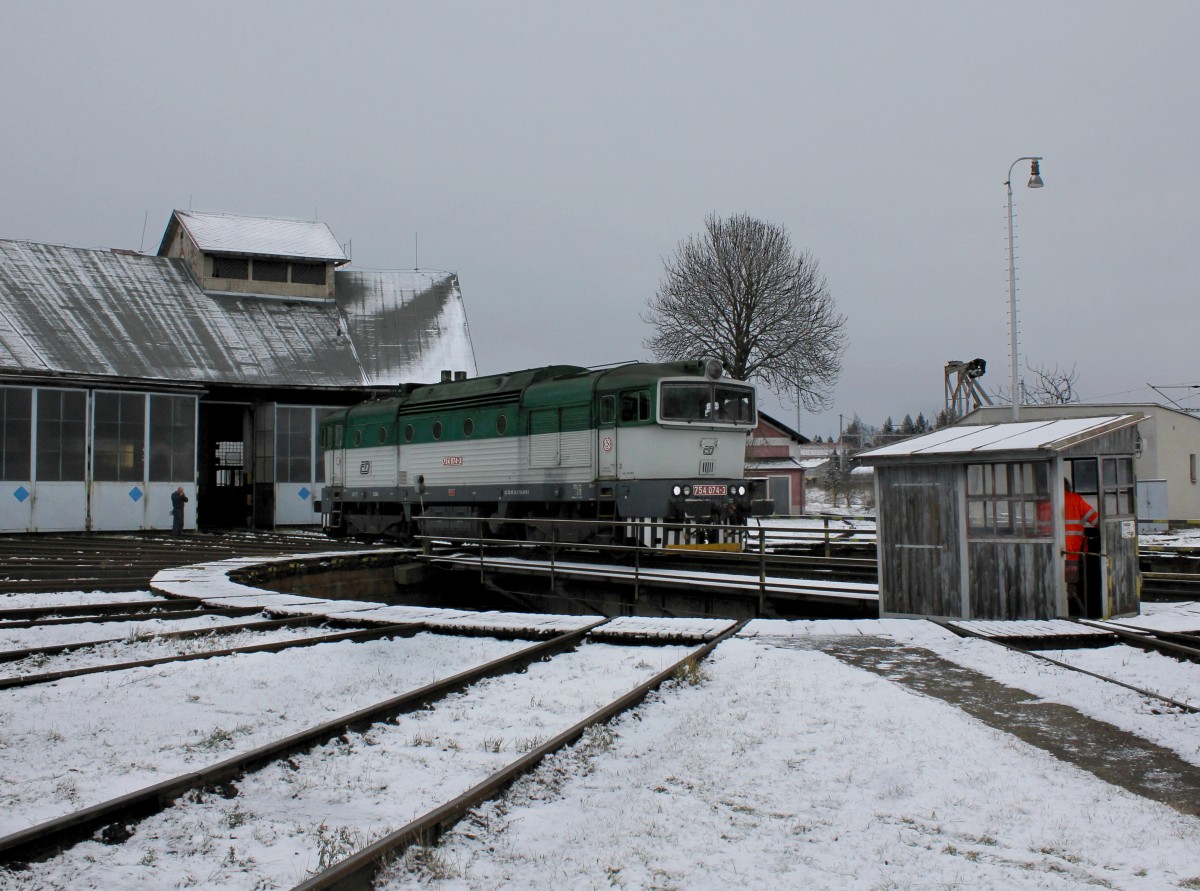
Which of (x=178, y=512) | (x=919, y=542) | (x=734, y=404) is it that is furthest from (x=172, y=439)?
(x=919, y=542)

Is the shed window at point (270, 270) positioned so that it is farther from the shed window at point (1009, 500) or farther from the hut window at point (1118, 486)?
the hut window at point (1118, 486)

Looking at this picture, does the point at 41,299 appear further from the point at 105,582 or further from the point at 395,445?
the point at 105,582

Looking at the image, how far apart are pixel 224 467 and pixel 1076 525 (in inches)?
1218

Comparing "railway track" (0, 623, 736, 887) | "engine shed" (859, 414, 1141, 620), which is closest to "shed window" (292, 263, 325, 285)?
"engine shed" (859, 414, 1141, 620)

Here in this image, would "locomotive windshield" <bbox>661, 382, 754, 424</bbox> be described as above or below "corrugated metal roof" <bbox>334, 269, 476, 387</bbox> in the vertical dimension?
below

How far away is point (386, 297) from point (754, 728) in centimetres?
3169

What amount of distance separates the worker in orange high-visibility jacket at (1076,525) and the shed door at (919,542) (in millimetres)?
1213

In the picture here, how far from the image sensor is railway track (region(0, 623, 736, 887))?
4.20 m

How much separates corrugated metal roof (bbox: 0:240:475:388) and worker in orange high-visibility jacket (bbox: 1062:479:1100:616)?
76.5 feet

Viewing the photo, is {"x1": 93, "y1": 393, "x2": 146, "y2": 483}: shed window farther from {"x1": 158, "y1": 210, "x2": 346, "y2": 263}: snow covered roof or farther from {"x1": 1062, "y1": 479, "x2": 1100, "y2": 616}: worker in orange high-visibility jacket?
{"x1": 1062, "y1": 479, "x2": 1100, "y2": 616}: worker in orange high-visibility jacket

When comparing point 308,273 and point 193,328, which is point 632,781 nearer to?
point 193,328

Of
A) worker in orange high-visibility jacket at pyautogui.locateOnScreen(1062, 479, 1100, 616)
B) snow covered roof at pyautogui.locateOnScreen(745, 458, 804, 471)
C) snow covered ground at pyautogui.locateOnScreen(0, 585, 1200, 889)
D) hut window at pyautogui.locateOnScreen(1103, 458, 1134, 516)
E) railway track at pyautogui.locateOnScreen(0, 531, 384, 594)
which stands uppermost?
snow covered roof at pyautogui.locateOnScreen(745, 458, 804, 471)

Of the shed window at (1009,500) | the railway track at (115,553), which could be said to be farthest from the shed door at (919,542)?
the railway track at (115,553)

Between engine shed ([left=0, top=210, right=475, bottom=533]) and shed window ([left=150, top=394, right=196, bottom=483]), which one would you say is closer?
engine shed ([left=0, top=210, right=475, bottom=533])
